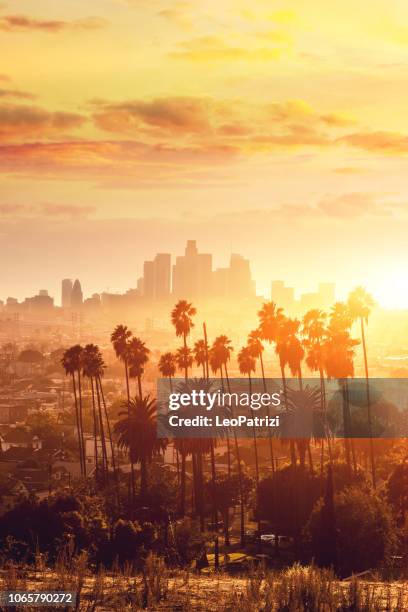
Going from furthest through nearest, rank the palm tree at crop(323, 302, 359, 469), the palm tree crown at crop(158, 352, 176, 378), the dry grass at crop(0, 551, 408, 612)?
the palm tree crown at crop(158, 352, 176, 378) < the palm tree at crop(323, 302, 359, 469) < the dry grass at crop(0, 551, 408, 612)

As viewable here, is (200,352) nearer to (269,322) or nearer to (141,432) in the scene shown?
(269,322)

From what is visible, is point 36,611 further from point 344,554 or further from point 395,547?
point 395,547

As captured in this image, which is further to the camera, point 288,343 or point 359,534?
point 288,343

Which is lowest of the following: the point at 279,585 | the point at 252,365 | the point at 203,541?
the point at 203,541

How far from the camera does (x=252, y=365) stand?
62312 millimetres

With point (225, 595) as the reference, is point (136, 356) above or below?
above

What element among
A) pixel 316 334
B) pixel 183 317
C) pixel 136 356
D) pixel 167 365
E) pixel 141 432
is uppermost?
pixel 183 317

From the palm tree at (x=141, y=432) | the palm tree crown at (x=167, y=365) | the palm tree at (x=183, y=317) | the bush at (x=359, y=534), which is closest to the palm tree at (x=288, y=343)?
the palm tree at (x=183, y=317)

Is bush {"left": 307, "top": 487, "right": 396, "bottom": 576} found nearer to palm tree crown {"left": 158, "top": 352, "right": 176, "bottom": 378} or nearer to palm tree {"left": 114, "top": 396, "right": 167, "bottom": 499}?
palm tree {"left": 114, "top": 396, "right": 167, "bottom": 499}

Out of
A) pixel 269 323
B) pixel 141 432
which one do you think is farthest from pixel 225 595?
pixel 269 323

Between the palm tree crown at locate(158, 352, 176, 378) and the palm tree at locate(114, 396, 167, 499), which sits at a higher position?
the palm tree crown at locate(158, 352, 176, 378)

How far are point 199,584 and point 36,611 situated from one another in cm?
632

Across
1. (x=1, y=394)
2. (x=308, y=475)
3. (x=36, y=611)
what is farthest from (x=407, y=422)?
(x=1, y=394)

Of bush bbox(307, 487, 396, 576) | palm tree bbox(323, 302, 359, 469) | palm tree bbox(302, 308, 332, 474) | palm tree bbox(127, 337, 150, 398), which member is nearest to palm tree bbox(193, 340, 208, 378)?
palm tree bbox(127, 337, 150, 398)
